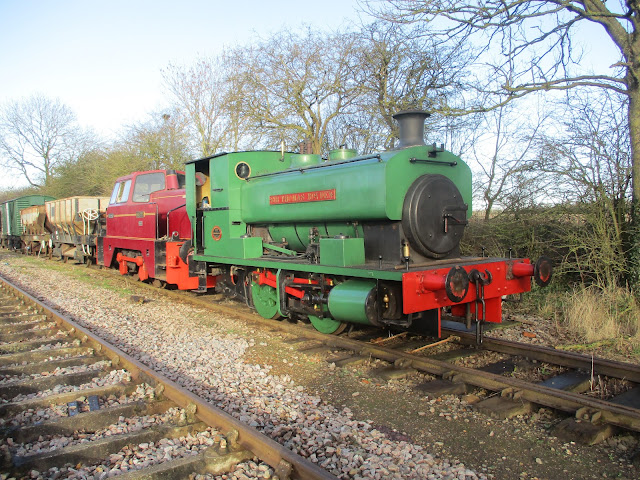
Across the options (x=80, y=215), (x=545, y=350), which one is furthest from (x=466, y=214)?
(x=80, y=215)

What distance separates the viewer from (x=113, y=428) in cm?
353

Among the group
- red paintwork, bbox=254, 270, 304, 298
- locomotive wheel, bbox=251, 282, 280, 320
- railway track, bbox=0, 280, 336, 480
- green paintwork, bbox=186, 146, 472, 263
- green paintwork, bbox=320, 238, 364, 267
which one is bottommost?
railway track, bbox=0, 280, 336, 480

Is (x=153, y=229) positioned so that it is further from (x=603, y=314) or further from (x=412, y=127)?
(x=603, y=314)

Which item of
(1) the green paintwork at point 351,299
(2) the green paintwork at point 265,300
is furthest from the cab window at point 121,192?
(1) the green paintwork at point 351,299

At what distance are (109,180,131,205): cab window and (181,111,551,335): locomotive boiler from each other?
5290 mm

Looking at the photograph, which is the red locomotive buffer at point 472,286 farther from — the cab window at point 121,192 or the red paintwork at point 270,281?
the cab window at point 121,192

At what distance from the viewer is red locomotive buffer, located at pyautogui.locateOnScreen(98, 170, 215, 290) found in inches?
388

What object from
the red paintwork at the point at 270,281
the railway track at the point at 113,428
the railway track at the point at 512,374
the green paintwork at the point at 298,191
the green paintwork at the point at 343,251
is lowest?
the railway track at the point at 512,374

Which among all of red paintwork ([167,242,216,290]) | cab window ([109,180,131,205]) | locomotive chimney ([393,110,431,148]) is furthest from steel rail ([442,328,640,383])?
cab window ([109,180,131,205])

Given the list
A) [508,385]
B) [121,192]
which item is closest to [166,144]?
[121,192]

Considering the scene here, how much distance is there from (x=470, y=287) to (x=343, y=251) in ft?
4.87

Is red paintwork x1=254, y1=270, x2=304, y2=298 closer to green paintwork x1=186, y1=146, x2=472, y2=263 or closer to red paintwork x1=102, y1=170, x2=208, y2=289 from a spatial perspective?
green paintwork x1=186, y1=146, x2=472, y2=263

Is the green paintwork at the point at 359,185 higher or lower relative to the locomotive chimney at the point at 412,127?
lower

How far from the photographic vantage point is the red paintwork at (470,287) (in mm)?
4883
